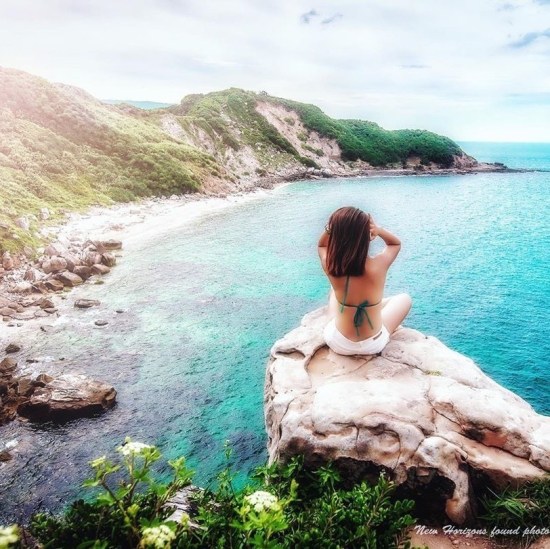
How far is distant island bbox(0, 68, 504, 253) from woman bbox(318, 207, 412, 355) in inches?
859

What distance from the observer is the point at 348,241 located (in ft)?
18.8

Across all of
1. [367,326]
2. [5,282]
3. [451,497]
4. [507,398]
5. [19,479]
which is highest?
[367,326]

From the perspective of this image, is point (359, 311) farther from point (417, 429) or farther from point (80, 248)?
point (80, 248)

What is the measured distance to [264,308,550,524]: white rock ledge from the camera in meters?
5.28

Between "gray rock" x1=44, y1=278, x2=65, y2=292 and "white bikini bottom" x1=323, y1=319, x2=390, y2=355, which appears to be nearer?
"white bikini bottom" x1=323, y1=319, x2=390, y2=355

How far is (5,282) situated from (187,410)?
45.5 ft

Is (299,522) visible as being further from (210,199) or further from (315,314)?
(210,199)

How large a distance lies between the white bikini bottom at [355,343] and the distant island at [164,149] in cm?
2158

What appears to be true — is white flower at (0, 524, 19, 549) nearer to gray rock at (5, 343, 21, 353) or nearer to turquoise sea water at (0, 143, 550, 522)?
turquoise sea water at (0, 143, 550, 522)

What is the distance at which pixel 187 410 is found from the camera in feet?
40.5

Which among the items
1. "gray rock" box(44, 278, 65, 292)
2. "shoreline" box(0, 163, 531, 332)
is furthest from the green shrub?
"gray rock" box(44, 278, 65, 292)

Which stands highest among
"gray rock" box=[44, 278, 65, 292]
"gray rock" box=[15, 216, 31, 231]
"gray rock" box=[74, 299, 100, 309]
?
"gray rock" box=[15, 216, 31, 231]

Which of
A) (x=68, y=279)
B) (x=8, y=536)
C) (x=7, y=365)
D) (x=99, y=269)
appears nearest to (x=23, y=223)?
(x=99, y=269)

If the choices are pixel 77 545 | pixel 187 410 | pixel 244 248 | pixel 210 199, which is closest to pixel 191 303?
pixel 187 410
